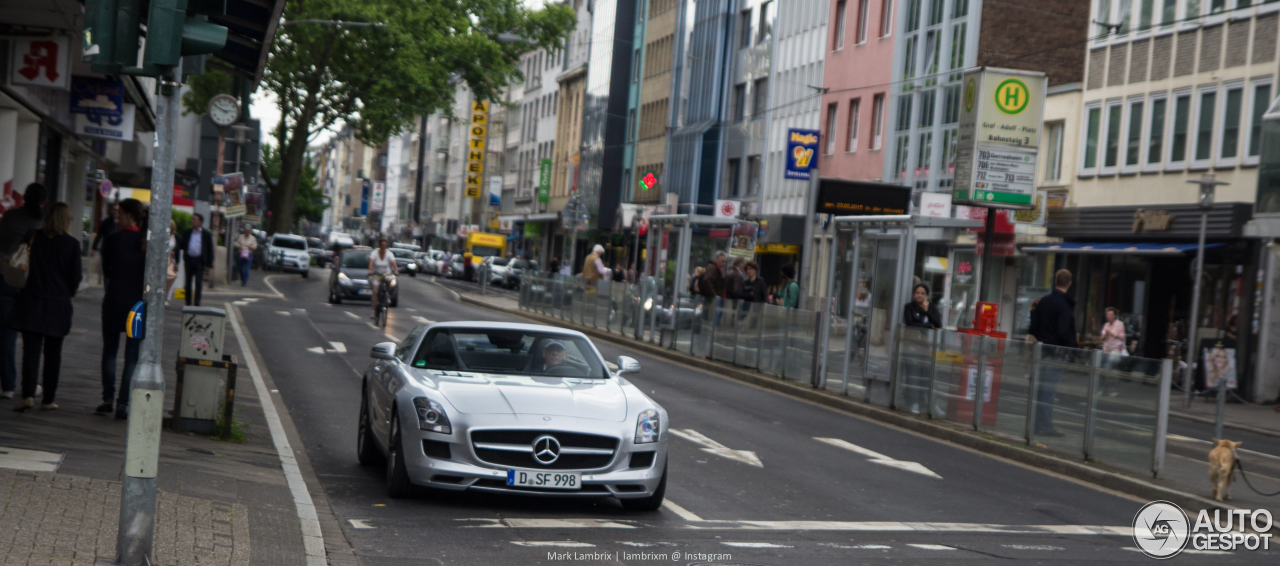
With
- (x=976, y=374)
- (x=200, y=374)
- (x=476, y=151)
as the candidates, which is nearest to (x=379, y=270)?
(x=976, y=374)

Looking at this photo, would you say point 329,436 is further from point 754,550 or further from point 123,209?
point 754,550

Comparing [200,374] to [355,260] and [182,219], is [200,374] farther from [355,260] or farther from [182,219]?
[182,219]

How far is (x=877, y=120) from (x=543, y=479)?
42.3 metres

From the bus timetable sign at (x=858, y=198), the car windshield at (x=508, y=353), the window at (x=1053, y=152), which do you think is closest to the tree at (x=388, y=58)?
the window at (x=1053, y=152)

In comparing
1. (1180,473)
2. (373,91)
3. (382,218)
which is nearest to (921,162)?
(373,91)

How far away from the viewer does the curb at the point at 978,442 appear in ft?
41.4

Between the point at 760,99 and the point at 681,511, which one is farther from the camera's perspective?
the point at 760,99

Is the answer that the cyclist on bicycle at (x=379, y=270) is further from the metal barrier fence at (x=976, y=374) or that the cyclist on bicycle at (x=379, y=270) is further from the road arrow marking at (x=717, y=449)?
the road arrow marking at (x=717, y=449)

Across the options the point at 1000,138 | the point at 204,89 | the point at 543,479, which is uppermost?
the point at 204,89

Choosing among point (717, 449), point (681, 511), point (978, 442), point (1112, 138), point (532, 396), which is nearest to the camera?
point (532, 396)

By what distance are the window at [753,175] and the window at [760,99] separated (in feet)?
5.71

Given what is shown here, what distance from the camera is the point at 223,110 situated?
3488 centimetres

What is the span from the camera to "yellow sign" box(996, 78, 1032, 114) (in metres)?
20.5

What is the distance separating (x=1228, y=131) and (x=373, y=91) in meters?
35.5
